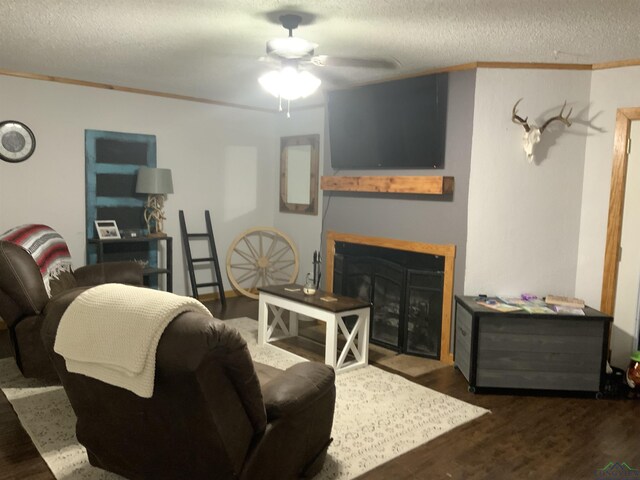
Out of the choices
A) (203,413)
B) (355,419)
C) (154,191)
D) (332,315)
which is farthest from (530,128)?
(154,191)

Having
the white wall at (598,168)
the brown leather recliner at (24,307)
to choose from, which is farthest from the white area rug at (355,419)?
the white wall at (598,168)

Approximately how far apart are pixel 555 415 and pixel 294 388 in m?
1.93

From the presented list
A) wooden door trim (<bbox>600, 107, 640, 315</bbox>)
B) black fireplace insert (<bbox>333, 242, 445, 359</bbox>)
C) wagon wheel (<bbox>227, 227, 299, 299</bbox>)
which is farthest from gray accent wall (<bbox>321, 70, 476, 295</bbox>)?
wagon wheel (<bbox>227, 227, 299, 299</bbox>)

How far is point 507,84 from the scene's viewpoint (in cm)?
399

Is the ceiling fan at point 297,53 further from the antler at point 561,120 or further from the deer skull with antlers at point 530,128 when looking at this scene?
the antler at point 561,120

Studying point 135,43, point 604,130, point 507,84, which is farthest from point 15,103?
point 604,130

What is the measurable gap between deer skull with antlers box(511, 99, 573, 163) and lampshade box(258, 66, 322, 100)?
162 cm

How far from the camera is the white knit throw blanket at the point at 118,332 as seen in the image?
1.80 meters

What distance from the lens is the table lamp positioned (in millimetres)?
5297

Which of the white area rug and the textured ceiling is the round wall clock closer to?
the textured ceiling

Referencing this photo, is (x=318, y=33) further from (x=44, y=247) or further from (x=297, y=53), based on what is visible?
(x=44, y=247)

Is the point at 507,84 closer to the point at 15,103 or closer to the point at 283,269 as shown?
the point at 283,269

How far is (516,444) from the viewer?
2.91 m

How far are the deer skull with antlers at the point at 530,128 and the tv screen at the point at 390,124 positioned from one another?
1.78 feet
